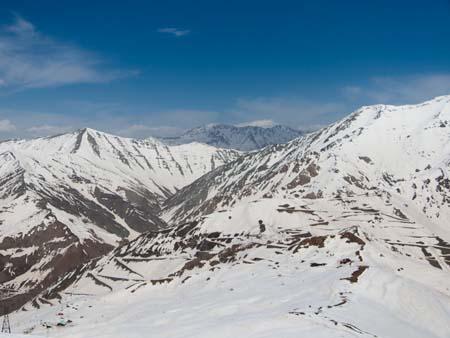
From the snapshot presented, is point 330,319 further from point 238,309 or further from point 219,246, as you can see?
point 219,246

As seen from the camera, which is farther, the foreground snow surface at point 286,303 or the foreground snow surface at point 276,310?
the foreground snow surface at point 286,303

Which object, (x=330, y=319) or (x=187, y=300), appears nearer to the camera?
(x=330, y=319)

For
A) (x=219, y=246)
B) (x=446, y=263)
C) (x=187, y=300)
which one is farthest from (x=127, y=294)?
(x=446, y=263)

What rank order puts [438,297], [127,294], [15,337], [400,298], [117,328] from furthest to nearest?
1. [127,294]
2. [438,297]
3. [400,298]
4. [117,328]
5. [15,337]

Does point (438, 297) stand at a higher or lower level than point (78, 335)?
lower

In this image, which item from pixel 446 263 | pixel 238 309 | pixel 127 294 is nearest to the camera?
pixel 238 309

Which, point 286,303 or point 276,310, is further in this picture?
point 286,303

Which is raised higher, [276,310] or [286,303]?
[276,310]

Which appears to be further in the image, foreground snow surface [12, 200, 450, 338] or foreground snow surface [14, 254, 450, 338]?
foreground snow surface [12, 200, 450, 338]

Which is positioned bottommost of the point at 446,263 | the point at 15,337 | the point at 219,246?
the point at 446,263
